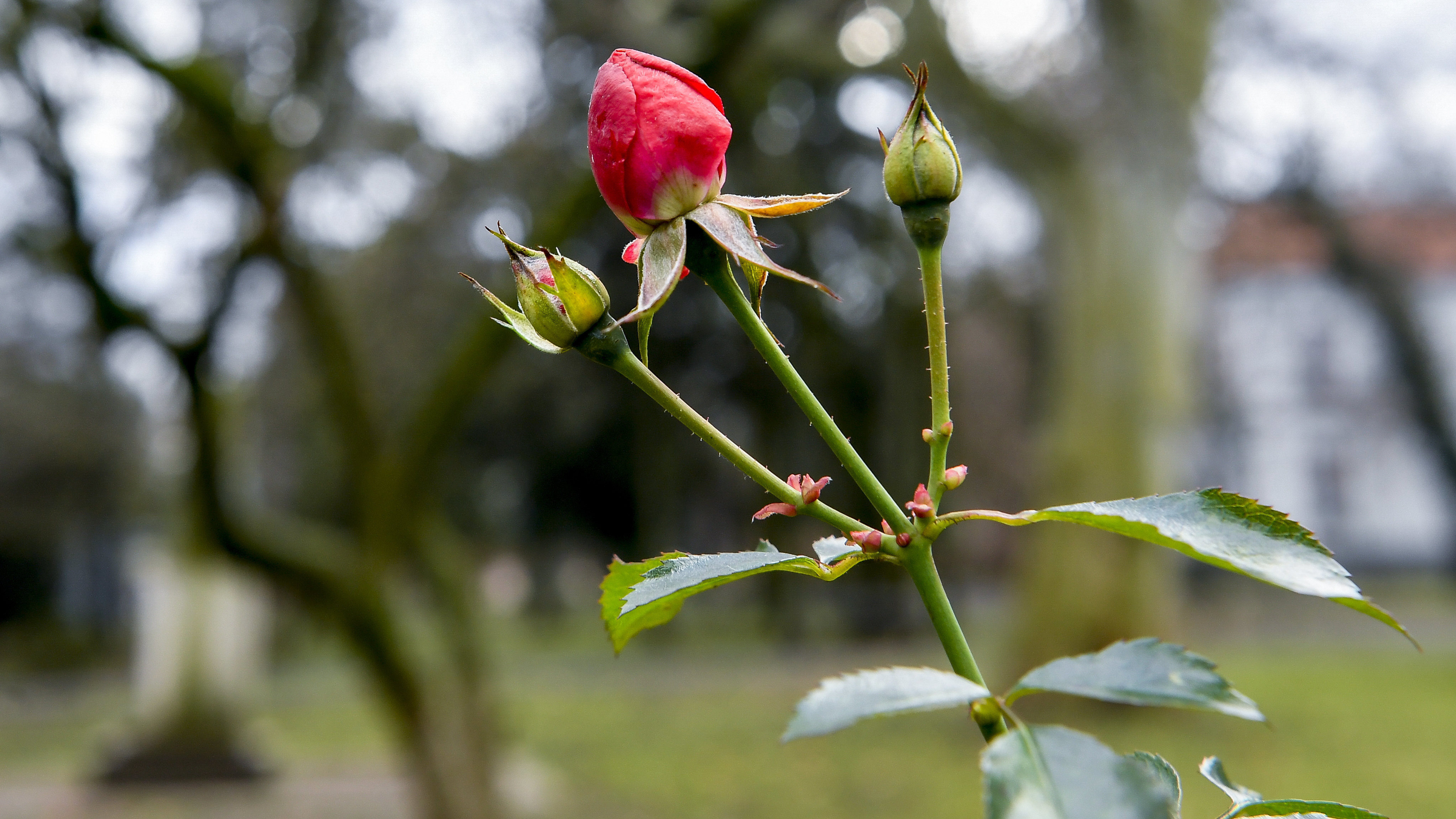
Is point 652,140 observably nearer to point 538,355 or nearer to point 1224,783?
point 1224,783

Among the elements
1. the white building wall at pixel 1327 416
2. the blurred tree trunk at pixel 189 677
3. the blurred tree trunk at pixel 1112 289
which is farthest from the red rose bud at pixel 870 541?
the white building wall at pixel 1327 416

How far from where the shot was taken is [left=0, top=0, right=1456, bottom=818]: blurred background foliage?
5375mm

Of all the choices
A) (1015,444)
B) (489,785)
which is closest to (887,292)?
(1015,444)

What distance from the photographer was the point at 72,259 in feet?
15.8

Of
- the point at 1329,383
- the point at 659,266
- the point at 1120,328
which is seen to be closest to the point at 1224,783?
the point at 659,266

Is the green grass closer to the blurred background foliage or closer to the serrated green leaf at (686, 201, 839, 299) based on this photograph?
the blurred background foliage

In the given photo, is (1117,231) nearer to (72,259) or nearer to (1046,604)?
(1046,604)

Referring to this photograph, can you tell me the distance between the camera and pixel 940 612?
51cm

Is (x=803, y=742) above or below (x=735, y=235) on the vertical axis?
below

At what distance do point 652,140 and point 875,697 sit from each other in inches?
11.3

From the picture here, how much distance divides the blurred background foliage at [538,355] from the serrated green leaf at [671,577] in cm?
200

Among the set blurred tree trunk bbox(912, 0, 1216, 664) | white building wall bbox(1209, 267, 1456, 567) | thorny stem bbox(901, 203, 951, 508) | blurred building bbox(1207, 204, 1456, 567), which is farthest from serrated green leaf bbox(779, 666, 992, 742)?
white building wall bbox(1209, 267, 1456, 567)

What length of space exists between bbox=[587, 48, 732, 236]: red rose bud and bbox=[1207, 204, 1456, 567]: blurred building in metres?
11.5

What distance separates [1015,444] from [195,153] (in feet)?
50.9
